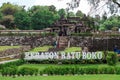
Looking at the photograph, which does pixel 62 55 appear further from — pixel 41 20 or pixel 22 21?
pixel 41 20

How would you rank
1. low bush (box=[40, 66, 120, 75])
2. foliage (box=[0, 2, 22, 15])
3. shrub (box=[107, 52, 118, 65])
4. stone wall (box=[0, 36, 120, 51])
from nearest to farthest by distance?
low bush (box=[40, 66, 120, 75])
shrub (box=[107, 52, 118, 65])
stone wall (box=[0, 36, 120, 51])
foliage (box=[0, 2, 22, 15])

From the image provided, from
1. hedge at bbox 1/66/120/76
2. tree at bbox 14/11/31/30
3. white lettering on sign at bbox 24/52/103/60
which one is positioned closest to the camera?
hedge at bbox 1/66/120/76

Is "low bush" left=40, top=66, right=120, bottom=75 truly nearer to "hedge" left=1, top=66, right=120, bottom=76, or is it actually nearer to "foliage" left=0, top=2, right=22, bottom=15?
"hedge" left=1, top=66, right=120, bottom=76

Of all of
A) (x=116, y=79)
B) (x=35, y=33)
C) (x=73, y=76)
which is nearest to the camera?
(x=116, y=79)

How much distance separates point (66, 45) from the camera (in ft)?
152

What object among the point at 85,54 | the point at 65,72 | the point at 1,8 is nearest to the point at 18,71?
the point at 65,72

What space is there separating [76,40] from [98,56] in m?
20.6

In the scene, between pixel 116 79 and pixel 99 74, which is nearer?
pixel 116 79

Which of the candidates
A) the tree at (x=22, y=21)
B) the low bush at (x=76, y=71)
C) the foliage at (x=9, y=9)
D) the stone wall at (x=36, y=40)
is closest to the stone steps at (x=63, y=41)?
the stone wall at (x=36, y=40)

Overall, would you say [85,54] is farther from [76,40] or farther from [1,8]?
[1,8]

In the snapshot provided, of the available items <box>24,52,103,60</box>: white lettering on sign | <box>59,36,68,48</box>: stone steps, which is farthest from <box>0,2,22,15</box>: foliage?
<box>24,52,103,60</box>: white lettering on sign

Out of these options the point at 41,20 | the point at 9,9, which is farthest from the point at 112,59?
the point at 9,9

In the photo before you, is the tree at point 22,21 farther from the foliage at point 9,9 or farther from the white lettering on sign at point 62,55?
the white lettering on sign at point 62,55

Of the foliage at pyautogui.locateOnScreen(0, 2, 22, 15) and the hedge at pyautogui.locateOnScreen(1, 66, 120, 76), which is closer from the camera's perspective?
the hedge at pyautogui.locateOnScreen(1, 66, 120, 76)
